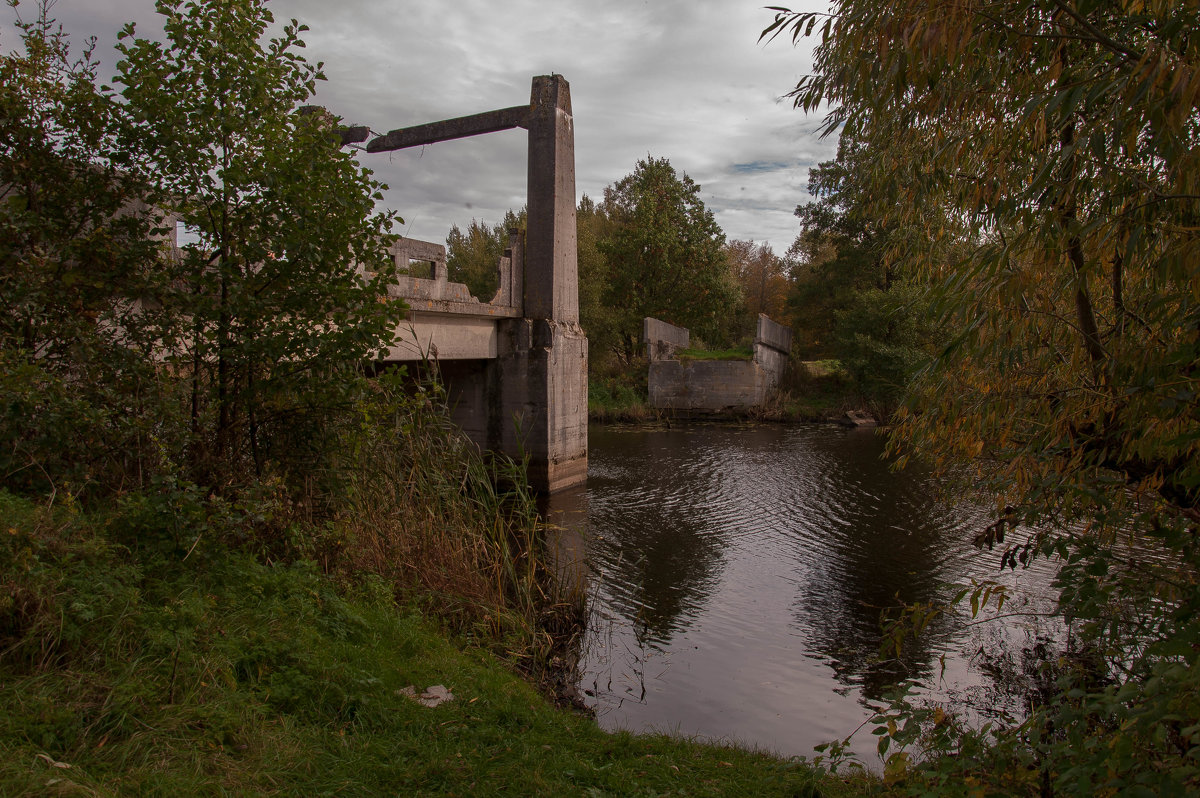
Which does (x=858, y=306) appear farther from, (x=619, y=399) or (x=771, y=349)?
(x=619, y=399)

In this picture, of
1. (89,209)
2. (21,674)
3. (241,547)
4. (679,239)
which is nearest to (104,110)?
(89,209)

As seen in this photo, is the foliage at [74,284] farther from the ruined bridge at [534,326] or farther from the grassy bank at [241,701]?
the ruined bridge at [534,326]

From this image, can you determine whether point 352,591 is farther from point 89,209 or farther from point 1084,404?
point 1084,404

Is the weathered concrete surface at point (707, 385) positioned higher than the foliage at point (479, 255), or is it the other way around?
the foliage at point (479, 255)

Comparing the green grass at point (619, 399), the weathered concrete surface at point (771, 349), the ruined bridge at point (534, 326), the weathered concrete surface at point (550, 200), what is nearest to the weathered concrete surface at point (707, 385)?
the weathered concrete surface at point (771, 349)

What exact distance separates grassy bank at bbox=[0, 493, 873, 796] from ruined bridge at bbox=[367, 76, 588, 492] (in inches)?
322

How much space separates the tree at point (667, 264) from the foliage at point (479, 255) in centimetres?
466

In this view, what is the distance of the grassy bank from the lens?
2.63 meters

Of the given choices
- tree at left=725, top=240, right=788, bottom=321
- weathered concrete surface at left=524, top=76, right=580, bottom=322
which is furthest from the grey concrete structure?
tree at left=725, top=240, right=788, bottom=321

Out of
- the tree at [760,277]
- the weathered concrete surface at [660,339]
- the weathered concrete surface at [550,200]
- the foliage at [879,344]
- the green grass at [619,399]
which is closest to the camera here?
the weathered concrete surface at [550,200]

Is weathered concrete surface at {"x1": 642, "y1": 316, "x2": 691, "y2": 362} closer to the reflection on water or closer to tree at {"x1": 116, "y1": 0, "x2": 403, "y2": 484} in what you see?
the reflection on water

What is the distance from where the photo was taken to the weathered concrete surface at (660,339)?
25.0 m

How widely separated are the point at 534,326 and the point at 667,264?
18.4 metres

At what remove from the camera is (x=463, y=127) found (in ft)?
43.2
